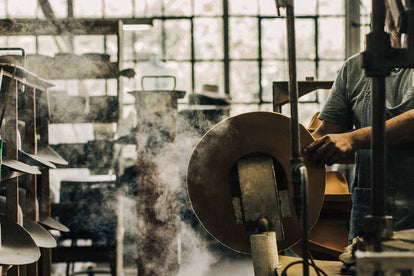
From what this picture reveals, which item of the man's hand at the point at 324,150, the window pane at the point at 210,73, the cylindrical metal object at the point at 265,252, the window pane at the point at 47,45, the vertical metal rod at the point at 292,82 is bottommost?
the cylindrical metal object at the point at 265,252

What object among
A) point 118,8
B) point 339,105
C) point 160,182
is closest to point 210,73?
point 118,8

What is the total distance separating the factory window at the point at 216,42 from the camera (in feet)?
21.2

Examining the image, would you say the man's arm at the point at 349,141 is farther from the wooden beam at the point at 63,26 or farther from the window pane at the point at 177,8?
the window pane at the point at 177,8

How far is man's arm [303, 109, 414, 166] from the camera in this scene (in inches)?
46.0

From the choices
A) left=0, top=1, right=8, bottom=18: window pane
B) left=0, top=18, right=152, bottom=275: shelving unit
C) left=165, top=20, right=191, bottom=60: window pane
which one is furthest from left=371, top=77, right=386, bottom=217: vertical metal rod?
left=0, top=1, right=8, bottom=18: window pane

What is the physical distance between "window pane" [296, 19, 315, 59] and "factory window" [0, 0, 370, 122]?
2cm

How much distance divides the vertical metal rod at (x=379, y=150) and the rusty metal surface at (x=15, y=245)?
1.41 metres

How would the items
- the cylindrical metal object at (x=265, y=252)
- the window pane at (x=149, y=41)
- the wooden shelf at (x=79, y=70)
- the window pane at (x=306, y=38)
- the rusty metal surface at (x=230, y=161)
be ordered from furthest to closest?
the window pane at (x=306, y=38) < the window pane at (x=149, y=41) < the wooden shelf at (x=79, y=70) < the rusty metal surface at (x=230, y=161) < the cylindrical metal object at (x=265, y=252)

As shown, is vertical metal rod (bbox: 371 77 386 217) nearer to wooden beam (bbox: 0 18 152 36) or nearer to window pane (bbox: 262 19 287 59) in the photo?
wooden beam (bbox: 0 18 152 36)

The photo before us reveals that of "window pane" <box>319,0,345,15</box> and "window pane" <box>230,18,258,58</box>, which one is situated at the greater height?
"window pane" <box>319,0,345,15</box>

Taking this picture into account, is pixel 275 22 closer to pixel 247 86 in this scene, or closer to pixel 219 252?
pixel 247 86

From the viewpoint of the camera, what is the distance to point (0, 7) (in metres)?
6.62

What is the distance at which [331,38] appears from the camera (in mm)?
6691

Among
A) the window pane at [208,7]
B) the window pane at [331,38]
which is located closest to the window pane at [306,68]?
the window pane at [331,38]
